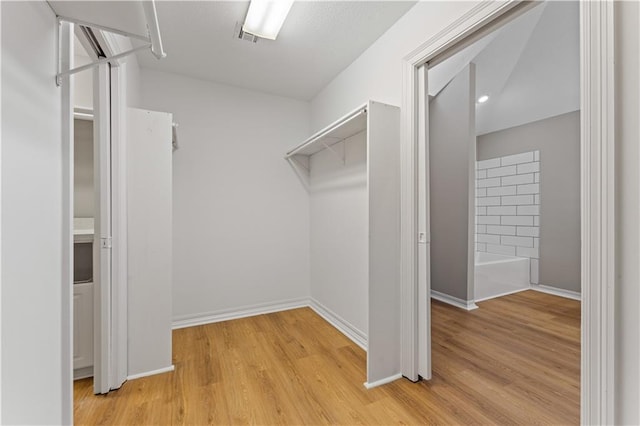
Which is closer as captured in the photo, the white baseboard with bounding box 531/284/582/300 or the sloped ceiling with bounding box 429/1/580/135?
the sloped ceiling with bounding box 429/1/580/135

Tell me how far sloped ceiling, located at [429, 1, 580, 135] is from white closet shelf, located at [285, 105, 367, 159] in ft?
4.64

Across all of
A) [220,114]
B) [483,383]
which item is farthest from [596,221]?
[220,114]

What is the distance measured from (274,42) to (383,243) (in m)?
1.75

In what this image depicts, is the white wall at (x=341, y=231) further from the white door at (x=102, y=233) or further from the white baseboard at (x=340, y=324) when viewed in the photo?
the white door at (x=102, y=233)

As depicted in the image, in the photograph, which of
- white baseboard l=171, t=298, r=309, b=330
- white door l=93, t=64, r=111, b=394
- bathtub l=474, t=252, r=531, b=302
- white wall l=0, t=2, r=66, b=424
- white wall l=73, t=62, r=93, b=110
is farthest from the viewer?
bathtub l=474, t=252, r=531, b=302

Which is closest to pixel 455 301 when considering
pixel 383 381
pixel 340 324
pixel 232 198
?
pixel 340 324

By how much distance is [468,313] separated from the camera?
9.66ft

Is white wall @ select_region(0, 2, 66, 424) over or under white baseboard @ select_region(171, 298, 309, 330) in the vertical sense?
over

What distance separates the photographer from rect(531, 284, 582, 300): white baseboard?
11.1 feet

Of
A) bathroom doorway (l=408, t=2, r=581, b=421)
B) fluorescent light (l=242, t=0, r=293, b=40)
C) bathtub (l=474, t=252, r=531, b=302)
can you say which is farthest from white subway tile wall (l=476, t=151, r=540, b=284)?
fluorescent light (l=242, t=0, r=293, b=40)

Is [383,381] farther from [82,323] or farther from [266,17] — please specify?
[266,17]

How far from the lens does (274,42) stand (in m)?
2.13

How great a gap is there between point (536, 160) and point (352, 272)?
3.31 metres

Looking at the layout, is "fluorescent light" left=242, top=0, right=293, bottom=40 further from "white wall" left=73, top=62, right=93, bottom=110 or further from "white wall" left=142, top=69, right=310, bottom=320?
"white wall" left=73, top=62, right=93, bottom=110
